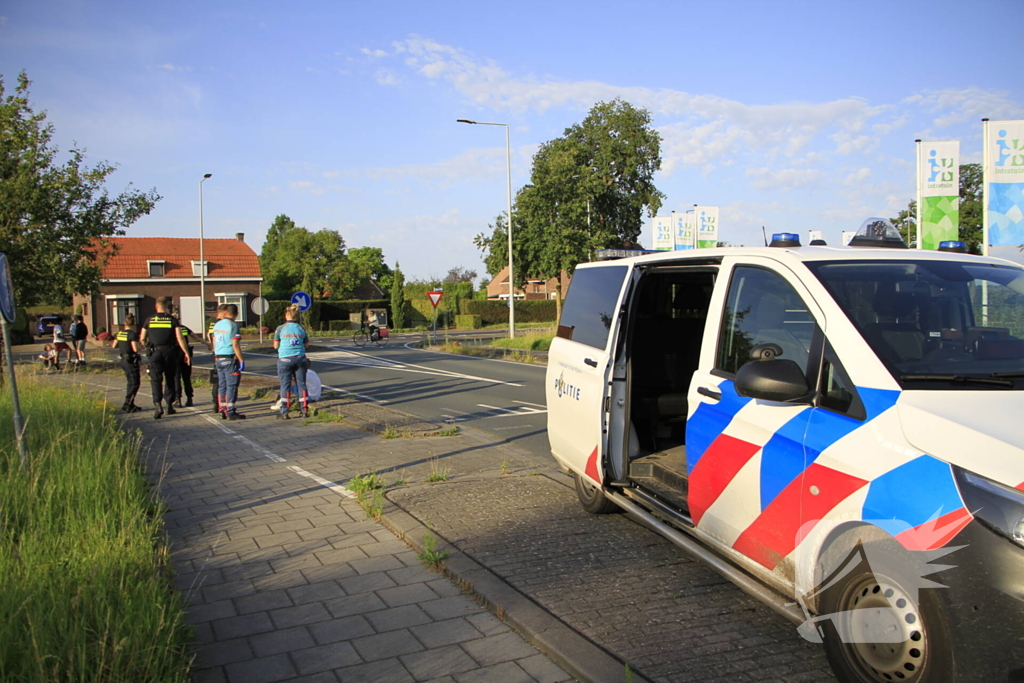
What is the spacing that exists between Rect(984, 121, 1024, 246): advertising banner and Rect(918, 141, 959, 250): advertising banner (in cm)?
100

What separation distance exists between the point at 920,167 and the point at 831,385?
45.8 feet

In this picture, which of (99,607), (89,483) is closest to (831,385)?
(99,607)

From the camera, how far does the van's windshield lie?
3.09 meters

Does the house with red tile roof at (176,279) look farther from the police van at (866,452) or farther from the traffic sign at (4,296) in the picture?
the police van at (866,452)

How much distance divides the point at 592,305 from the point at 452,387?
11.4 m

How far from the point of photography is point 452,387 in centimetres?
1686

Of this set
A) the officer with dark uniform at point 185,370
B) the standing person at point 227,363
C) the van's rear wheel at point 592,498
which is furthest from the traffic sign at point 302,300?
the van's rear wheel at point 592,498

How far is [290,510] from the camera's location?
6.25 meters

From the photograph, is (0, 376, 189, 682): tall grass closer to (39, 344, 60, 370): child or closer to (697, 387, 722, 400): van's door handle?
(697, 387, 722, 400): van's door handle

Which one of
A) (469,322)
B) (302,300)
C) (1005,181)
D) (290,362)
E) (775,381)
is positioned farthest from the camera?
(469,322)

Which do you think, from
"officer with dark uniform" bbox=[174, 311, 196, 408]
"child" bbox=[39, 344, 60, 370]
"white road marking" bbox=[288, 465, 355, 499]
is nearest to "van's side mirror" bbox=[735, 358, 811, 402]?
"white road marking" bbox=[288, 465, 355, 499]

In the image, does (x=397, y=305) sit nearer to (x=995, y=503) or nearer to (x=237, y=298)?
(x=237, y=298)

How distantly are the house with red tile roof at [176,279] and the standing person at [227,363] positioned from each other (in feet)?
144

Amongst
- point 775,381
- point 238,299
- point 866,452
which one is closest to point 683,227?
point 775,381
